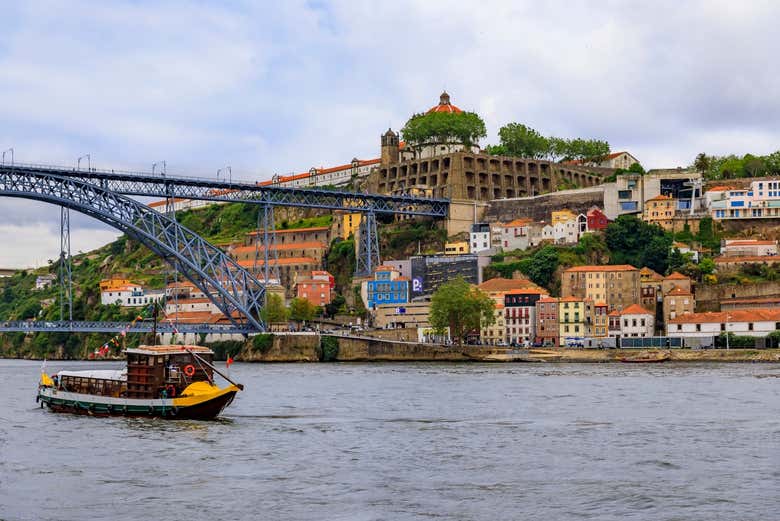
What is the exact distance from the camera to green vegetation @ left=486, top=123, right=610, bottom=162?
375ft

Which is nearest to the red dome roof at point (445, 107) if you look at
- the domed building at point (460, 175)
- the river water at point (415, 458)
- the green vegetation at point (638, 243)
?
→ the domed building at point (460, 175)

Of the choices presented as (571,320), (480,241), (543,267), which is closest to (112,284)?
(480,241)

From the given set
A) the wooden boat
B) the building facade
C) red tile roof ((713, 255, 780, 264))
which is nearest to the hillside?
the building facade

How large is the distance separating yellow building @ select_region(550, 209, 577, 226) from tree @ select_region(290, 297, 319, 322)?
64.7ft

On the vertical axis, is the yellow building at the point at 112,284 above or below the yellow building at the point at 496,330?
above

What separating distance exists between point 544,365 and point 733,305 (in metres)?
14.8

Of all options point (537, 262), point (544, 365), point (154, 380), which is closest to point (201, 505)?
point (154, 380)

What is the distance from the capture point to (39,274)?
145 meters

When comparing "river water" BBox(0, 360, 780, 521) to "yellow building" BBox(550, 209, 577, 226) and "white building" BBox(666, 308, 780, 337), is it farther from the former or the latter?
"yellow building" BBox(550, 209, 577, 226)

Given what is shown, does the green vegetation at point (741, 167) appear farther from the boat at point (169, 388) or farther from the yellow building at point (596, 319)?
the boat at point (169, 388)

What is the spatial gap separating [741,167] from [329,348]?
40.3m

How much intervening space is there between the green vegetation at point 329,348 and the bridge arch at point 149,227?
4.45 metres

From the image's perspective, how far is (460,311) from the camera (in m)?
78.1

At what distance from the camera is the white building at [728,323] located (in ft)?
243
